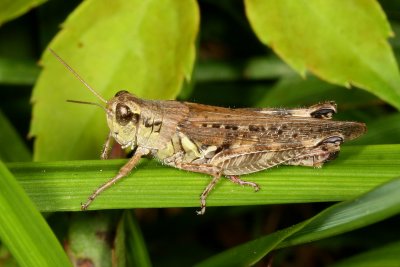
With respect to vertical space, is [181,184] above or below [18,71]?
below

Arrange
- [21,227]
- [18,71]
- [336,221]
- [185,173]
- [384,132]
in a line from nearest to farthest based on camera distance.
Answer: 1. [21,227]
2. [336,221]
3. [185,173]
4. [384,132]
5. [18,71]

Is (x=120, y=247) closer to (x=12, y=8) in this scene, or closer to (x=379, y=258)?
(x=379, y=258)

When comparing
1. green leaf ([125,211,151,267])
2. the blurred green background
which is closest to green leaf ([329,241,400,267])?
the blurred green background

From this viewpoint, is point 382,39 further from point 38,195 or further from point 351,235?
point 351,235

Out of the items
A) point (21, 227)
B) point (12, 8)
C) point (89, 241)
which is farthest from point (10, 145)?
point (21, 227)

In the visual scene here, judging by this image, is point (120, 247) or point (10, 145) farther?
point (10, 145)

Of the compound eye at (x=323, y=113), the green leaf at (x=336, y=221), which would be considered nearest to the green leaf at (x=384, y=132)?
the compound eye at (x=323, y=113)

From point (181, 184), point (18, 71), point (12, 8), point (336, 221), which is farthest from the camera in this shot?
point (18, 71)
